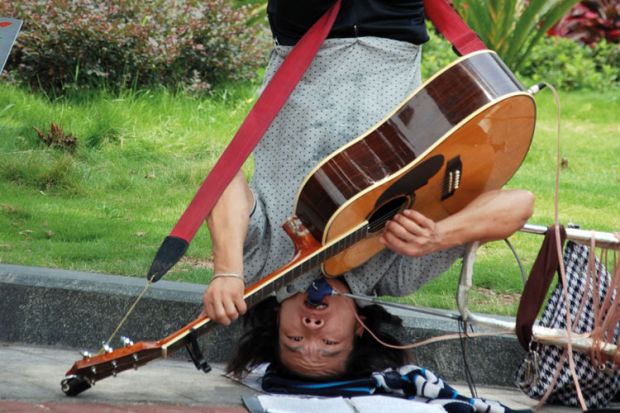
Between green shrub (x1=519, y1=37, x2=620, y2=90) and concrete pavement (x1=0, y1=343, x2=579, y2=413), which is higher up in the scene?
concrete pavement (x1=0, y1=343, x2=579, y2=413)

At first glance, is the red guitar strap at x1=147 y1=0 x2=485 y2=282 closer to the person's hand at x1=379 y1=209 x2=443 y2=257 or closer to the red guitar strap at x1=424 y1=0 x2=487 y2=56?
the red guitar strap at x1=424 y1=0 x2=487 y2=56

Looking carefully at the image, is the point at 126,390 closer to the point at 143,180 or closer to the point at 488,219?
the point at 488,219

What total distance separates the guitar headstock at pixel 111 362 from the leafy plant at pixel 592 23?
8030 millimetres

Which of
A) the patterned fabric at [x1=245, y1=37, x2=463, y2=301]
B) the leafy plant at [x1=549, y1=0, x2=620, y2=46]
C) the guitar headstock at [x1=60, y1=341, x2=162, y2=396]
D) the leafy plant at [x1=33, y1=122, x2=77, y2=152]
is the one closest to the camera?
the guitar headstock at [x1=60, y1=341, x2=162, y2=396]

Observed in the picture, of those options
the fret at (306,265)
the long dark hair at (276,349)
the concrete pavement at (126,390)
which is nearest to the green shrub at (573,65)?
the concrete pavement at (126,390)

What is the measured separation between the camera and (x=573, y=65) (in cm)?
1045

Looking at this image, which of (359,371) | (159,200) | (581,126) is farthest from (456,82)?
(581,126)

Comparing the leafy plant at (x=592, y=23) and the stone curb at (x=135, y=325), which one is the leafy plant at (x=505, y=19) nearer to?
the leafy plant at (x=592, y=23)

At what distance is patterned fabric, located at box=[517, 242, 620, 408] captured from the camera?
14.0 ft

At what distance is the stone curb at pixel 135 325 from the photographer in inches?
186

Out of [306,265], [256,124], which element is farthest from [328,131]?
[306,265]

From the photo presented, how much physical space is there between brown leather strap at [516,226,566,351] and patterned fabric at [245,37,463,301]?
0.26m

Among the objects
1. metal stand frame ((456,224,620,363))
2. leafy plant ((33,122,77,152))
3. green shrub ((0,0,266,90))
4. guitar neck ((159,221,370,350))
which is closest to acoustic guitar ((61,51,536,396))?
guitar neck ((159,221,370,350))

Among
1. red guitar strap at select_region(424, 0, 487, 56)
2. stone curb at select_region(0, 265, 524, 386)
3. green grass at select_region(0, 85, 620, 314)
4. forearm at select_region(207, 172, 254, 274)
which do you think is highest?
red guitar strap at select_region(424, 0, 487, 56)
